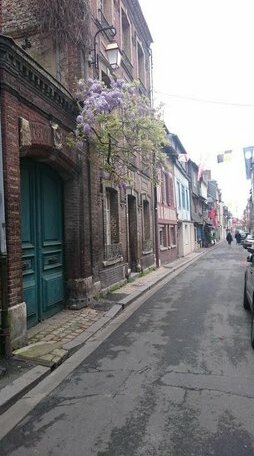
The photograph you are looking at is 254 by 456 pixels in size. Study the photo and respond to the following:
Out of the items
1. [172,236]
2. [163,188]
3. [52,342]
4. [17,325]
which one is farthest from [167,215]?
[17,325]

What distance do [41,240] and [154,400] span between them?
192 inches

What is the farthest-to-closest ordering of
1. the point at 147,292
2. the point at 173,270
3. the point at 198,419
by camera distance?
the point at 173,270 < the point at 147,292 < the point at 198,419

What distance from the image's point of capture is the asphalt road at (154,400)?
12.5 ft

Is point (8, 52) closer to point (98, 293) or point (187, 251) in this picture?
point (98, 293)

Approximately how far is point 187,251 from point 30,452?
1213 inches

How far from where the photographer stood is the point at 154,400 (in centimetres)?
477

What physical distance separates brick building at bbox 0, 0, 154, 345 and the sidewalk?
32 centimetres

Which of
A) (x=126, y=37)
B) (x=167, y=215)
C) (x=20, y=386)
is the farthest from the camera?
(x=167, y=215)

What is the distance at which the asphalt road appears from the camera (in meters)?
3.81

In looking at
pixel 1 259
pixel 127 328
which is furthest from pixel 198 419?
pixel 127 328

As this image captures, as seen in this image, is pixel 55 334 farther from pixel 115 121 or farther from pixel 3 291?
pixel 115 121

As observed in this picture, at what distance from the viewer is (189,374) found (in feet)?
18.3

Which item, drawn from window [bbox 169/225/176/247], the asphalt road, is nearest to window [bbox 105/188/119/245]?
the asphalt road

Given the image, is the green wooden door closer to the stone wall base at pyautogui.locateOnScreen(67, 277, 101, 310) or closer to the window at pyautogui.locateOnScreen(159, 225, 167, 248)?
the stone wall base at pyautogui.locateOnScreen(67, 277, 101, 310)
